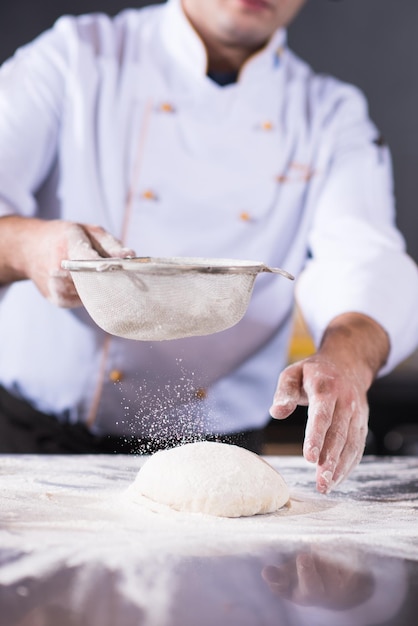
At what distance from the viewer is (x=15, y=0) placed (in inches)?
131

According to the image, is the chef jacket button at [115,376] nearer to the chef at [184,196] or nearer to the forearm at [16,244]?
the chef at [184,196]

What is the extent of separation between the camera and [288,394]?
150cm

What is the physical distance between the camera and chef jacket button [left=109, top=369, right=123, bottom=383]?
2.20 m

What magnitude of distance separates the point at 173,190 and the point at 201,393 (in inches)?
24.5

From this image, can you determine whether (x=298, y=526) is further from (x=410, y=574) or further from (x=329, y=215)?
(x=329, y=215)

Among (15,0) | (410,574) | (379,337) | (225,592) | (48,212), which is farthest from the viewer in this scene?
(15,0)

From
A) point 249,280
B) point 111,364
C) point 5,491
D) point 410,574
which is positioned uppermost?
point 249,280

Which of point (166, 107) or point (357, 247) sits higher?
point (166, 107)

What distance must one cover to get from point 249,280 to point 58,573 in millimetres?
627

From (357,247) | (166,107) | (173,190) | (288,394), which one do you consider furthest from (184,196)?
(288,394)

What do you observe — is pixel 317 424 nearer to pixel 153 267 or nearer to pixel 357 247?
pixel 153 267

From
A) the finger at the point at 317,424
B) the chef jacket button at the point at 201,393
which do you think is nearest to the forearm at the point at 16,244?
the chef jacket button at the point at 201,393

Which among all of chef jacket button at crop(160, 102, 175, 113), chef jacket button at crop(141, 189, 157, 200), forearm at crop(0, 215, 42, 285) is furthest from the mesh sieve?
chef jacket button at crop(160, 102, 175, 113)

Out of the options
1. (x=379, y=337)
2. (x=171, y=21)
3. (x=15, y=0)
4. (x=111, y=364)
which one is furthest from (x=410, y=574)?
Result: (x=15, y=0)
